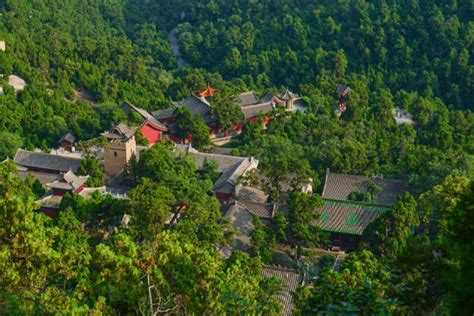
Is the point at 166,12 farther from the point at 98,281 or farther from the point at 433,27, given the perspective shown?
the point at 98,281

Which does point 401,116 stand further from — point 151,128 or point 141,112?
point 141,112

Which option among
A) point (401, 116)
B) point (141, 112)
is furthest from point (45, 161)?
point (401, 116)

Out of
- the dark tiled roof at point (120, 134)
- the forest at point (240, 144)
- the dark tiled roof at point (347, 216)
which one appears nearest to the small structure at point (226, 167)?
the forest at point (240, 144)

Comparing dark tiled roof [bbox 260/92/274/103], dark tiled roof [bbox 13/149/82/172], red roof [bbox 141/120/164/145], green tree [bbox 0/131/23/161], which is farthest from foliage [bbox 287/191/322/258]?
dark tiled roof [bbox 260/92/274/103]

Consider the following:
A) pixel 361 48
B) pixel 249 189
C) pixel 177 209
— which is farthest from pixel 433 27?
pixel 177 209

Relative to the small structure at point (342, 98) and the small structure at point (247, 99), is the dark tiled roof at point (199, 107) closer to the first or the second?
the small structure at point (247, 99)

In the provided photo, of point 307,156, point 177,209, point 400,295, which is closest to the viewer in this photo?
point 400,295
